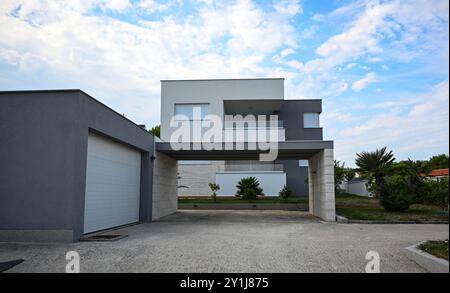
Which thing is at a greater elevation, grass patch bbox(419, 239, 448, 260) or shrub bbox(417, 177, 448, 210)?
shrub bbox(417, 177, 448, 210)

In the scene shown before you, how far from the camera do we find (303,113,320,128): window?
93.0ft

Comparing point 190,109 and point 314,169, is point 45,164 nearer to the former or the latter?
point 314,169

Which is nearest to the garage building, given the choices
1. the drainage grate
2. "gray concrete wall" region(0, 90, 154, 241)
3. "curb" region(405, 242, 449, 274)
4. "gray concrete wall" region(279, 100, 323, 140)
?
"gray concrete wall" region(0, 90, 154, 241)

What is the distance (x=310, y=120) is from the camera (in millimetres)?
28375

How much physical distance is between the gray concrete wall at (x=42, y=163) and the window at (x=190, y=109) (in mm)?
14889

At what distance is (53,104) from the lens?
337 inches

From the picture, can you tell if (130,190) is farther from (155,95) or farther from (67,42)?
(155,95)

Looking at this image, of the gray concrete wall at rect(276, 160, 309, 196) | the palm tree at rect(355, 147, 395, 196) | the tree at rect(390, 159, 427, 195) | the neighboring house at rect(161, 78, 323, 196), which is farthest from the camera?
the gray concrete wall at rect(276, 160, 309, 196)

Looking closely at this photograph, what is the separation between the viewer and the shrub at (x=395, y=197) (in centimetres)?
1576

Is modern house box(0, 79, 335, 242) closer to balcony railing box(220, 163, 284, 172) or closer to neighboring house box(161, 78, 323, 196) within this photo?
neighboring house box(161, 78, 323, 196)

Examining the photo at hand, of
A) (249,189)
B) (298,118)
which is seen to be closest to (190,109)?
(249,189)

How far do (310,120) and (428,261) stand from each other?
23.6 m
